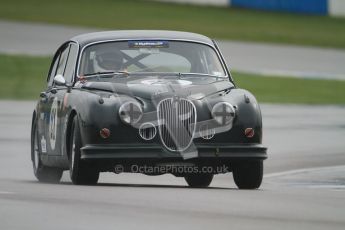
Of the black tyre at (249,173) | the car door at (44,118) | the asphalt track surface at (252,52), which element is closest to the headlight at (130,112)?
the black tyre at (249,173)

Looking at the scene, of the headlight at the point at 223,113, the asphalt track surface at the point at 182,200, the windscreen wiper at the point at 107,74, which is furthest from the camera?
the windscreen wiper at the point at 107,74

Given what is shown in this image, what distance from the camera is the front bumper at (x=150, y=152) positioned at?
1070 cm

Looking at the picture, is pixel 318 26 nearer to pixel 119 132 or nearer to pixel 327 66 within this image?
pixel 327 66

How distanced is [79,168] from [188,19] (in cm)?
2580

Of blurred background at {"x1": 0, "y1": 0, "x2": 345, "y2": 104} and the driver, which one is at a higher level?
the driver

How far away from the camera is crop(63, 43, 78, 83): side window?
40.0ft

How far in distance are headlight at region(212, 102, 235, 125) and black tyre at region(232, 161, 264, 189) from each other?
14.8 inches

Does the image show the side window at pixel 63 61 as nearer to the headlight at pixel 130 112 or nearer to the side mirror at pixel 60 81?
the side mirror at pixel 60 81

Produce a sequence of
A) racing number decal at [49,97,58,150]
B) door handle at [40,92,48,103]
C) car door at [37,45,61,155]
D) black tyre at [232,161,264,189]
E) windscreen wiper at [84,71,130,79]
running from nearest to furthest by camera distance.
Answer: black tyre at [232,161,264,189] → windscreen wiper at [84,71,130,79] → racing number decal at [49,97,58,150] → car door at [37,45,61,155] → door handle at [40,92,48,103]

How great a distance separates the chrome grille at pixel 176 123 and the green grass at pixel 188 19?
23.2m

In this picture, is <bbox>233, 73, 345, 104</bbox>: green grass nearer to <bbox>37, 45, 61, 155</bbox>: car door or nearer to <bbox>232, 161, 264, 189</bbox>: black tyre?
<bbox>37, 45, 61, 155</bbox>: car door

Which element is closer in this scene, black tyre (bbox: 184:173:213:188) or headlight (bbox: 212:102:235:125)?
headlight (bbox: 212:102:235:125)

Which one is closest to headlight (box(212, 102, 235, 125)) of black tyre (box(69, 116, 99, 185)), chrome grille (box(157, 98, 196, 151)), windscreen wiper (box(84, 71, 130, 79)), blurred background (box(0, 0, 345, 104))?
chrome grille (box(157, 98, 196, 151))

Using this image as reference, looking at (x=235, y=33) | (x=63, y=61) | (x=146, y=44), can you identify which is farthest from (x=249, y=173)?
(x=235, y=33)
